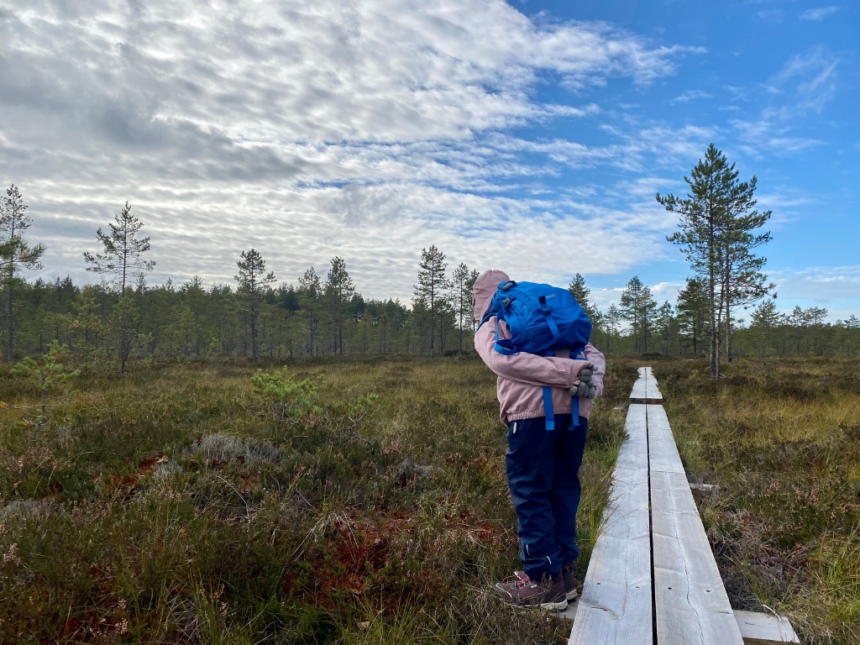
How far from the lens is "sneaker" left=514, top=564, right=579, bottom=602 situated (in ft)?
7.73

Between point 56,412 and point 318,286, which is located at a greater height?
point 318,286

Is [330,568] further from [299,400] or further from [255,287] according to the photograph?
[255,287]

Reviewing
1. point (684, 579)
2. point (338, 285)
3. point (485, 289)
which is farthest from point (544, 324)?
point (338, 285)

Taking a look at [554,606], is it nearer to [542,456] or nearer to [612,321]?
[542,456]

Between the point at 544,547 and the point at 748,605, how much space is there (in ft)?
4.24

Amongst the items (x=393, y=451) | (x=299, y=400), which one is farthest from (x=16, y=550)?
(x=299, y=400)

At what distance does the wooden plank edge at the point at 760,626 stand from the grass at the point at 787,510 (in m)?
0.09

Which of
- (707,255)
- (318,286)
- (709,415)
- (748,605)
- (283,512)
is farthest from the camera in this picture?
(318,286)

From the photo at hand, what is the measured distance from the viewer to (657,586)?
7.92 ft

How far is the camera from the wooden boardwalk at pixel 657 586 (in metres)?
2.06

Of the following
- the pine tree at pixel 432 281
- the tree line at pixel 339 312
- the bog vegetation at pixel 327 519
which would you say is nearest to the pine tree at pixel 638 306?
the tree line at pixel 339 312

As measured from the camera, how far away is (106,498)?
320cm

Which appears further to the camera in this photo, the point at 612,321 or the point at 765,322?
the point at 612,321

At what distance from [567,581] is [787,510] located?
2252 millimetres
